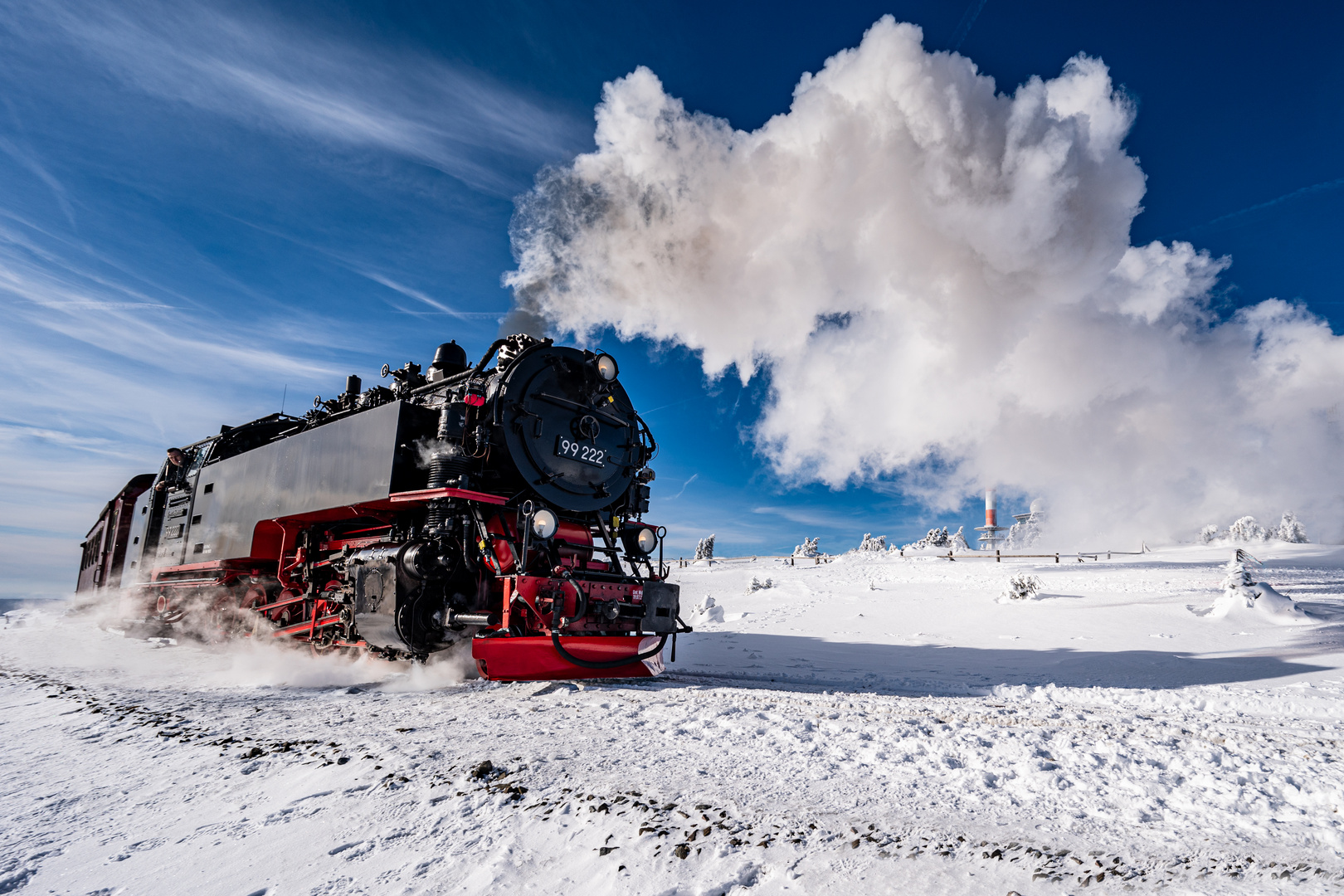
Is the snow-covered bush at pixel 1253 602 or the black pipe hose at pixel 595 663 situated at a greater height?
the snow-covered bush at pixel 1253 602

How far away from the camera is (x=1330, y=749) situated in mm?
3795

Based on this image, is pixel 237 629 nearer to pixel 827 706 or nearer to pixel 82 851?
pixel 82 851

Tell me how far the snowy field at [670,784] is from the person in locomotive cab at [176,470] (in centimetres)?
559

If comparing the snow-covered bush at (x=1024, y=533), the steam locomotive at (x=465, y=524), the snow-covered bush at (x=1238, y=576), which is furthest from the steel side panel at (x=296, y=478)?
the snow-covered bush at (x=1024, y=533)

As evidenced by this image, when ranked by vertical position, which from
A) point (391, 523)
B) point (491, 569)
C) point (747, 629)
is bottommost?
point (747, 629)

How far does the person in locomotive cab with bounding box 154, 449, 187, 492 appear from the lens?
11.8m

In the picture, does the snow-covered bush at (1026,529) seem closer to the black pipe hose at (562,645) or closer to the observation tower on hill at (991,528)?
the observation tower on hill at (991,528)

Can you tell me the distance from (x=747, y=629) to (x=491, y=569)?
8.34 meters

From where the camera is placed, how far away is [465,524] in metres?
6.36

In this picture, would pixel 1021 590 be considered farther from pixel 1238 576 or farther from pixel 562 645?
pixel 562 645

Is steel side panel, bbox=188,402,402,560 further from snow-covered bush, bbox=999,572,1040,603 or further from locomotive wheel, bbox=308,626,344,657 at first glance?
snow-covered bush, bbox=999,572,1040,603

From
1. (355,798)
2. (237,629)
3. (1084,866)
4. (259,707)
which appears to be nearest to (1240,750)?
(1084,866)

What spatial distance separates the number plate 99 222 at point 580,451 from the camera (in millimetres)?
7203

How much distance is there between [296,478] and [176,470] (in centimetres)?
601
